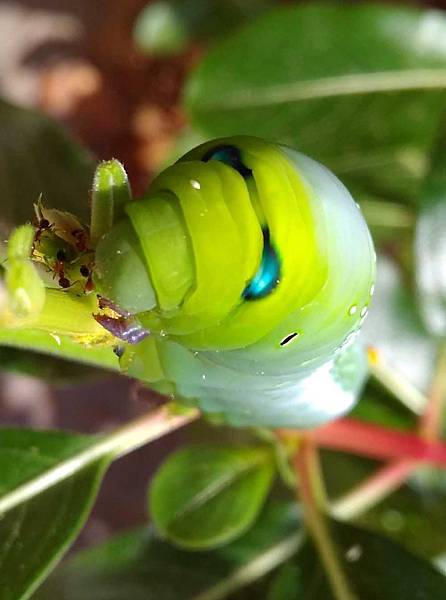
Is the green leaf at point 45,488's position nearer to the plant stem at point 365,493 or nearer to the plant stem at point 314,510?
the plant stem at point 314,510

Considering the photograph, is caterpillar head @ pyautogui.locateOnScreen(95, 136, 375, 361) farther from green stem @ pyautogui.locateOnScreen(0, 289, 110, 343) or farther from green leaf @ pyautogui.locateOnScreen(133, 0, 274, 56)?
green leaf @ pyautogui.locateOnScreen(133, 0, 274, 56)

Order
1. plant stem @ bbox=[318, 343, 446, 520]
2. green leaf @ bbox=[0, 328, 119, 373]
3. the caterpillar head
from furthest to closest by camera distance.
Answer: plant stem @ bbox=[318, 343, 446, 520] < green leaf @ bbox=[0, 328, 119, 373] < the caterpillar head

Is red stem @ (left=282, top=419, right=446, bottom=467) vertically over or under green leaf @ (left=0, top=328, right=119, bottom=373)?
under

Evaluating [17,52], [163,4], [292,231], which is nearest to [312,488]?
[292,231]

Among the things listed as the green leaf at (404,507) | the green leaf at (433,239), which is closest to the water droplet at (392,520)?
the green leaf at (404,507)

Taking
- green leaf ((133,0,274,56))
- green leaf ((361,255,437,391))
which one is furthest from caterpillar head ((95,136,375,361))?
green leaf ((133,0,274,56))
